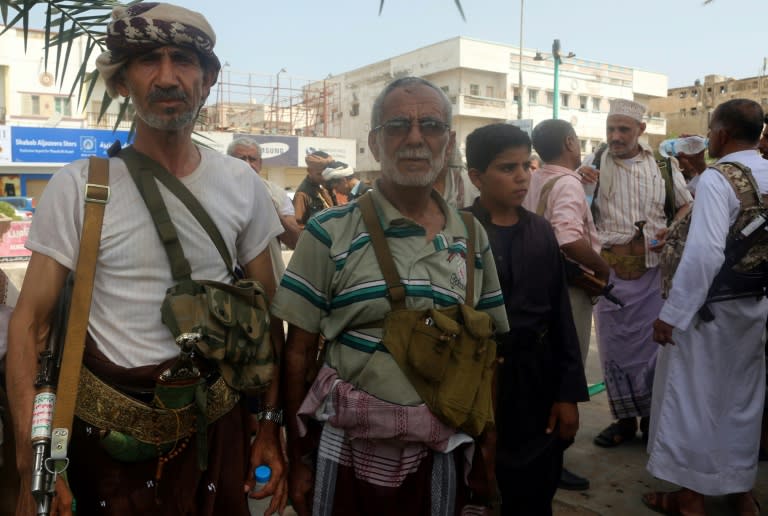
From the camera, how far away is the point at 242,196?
1.94m

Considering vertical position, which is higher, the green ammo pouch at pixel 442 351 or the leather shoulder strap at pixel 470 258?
the leather shoulder strap at pixel 470 258

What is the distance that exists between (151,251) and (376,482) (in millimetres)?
907

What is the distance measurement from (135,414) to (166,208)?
0.55 m

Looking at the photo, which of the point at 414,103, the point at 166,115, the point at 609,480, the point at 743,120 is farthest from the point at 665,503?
the point at 166,115

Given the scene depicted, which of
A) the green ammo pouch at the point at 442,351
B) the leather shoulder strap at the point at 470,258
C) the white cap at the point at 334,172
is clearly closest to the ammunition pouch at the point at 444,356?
the green ammo pouch at the point at 442,351

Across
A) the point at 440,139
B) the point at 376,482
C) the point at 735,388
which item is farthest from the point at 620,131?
the point at 376,482

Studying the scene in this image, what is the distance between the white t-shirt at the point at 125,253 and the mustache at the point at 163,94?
200 millimetres

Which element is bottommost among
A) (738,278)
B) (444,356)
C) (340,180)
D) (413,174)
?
(444,356)

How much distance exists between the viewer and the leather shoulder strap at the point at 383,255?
181 cm

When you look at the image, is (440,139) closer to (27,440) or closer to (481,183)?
(481,183)

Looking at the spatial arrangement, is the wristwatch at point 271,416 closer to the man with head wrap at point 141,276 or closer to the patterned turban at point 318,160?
the man with head wrap at point 141,276

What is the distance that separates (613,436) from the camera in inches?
168

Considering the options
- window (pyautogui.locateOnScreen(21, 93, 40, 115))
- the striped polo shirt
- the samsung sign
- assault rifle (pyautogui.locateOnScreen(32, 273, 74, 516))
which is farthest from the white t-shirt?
window (pyautogui.locateOnScreen(21, 93, 40, 115))

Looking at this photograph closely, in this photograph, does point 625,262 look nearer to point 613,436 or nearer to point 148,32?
point 613,436
